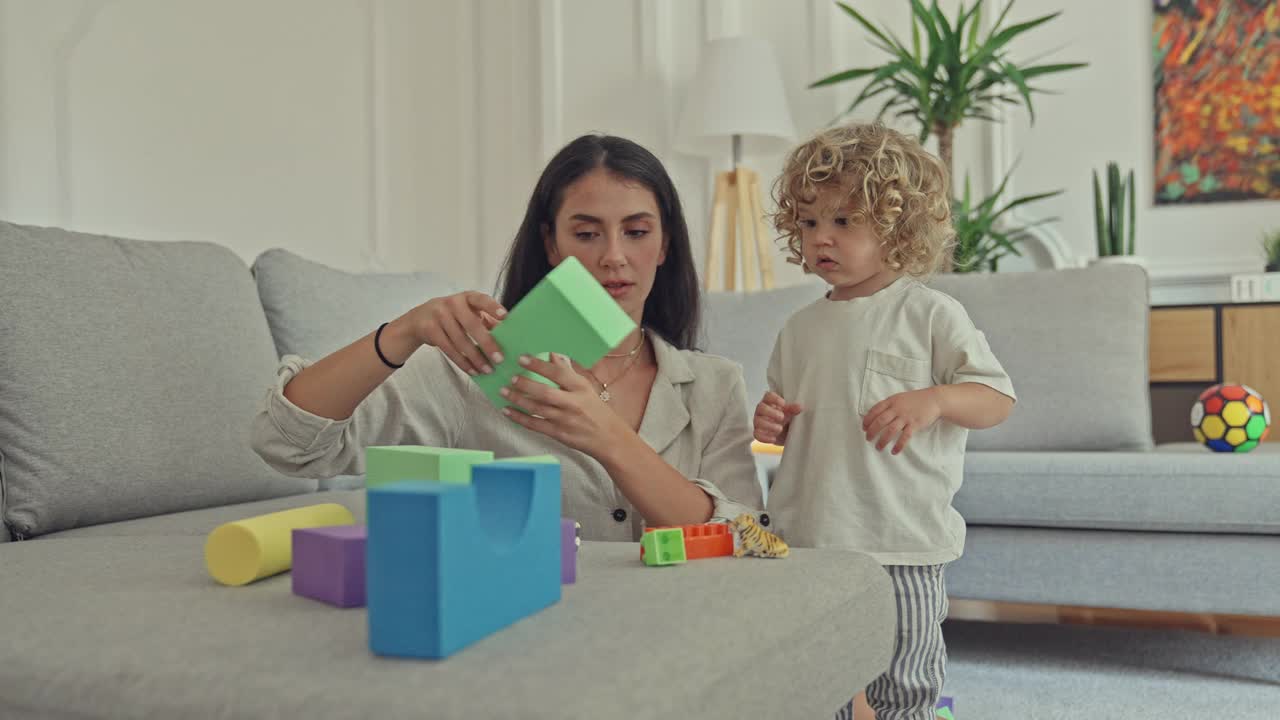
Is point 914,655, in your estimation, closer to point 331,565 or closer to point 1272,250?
point 331,565

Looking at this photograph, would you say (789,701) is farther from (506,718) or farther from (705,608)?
(506,718)

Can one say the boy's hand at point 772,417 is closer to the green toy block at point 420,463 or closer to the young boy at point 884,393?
the young boy at point 884,393

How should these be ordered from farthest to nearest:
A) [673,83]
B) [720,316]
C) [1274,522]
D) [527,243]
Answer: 1. [673,83]
2. [720,316]
3. [1274,522]
4. [527,243]

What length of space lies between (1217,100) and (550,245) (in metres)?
3.10

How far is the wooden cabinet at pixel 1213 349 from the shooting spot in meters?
2.94

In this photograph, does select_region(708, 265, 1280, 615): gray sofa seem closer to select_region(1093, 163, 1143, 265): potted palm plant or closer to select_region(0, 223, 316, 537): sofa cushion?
select_region(1093, 163, 1143, 265): potted palm plant

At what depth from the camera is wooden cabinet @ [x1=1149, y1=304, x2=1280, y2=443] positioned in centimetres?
294

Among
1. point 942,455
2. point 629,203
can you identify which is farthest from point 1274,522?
point 629,203

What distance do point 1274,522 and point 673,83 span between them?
2.85 metres

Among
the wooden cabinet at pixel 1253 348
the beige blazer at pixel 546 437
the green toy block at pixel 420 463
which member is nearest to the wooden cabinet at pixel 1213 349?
the wooden cabinet at pixel 1253 348

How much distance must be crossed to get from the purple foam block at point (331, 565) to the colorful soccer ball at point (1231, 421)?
6.78ft

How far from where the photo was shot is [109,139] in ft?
9.25

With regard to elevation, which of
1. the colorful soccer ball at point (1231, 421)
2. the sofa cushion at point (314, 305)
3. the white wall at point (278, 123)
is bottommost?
the colorful soccer ball at point (1231, 421)

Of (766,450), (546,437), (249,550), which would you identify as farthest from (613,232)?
(766,450)
